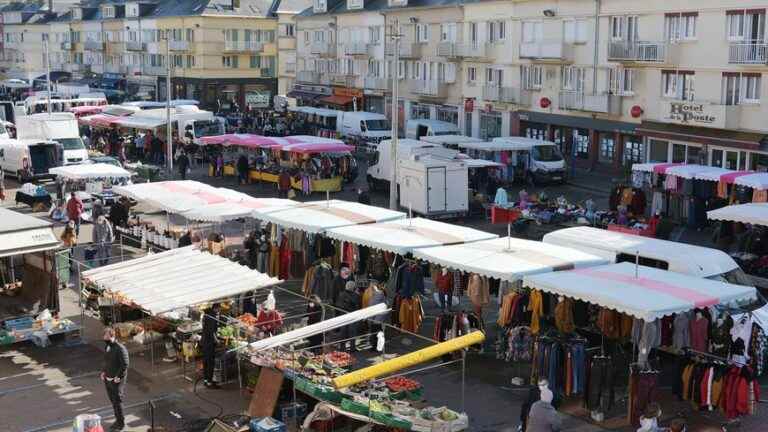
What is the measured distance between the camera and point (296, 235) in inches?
958

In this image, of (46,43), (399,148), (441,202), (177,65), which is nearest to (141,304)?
(441,202)

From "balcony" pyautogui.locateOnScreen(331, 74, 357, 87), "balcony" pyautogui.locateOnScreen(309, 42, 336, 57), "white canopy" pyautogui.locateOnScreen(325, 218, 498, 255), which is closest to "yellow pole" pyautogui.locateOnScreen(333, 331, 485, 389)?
"white canopy" pyautogui.locateOnScreen(325, 218, 498, 255)

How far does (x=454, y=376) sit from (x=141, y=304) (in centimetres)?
577

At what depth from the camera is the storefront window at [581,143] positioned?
47.5 m

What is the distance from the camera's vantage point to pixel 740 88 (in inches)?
1501

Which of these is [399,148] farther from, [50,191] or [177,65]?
[177,65]

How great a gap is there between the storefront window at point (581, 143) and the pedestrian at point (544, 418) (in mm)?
35632

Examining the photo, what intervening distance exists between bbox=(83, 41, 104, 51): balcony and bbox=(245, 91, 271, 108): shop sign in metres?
20.7

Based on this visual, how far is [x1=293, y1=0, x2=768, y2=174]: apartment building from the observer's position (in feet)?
125

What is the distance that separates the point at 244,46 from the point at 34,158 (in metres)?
42.0

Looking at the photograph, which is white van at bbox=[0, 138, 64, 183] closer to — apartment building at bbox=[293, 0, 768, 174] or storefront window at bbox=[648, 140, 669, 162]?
apartment building at bbox=[293, 0, 768, 174]

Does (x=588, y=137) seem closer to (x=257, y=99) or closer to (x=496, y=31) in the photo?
(x=496, y=31)

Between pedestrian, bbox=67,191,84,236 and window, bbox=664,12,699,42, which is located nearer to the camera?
pedestrian, bbox=67,191,84,236

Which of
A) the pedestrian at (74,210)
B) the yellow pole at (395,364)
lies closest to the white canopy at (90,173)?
the pedestrian at (74,210)
